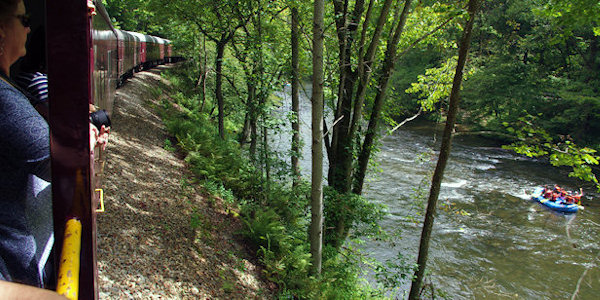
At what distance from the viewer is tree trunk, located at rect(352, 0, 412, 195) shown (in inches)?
327

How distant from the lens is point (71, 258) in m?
1.06

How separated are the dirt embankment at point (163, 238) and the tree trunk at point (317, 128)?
4.81 feet

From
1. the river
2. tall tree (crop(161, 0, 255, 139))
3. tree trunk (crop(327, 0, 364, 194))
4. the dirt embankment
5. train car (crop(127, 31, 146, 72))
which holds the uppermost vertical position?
tall tree (crop(161, 0, 255, 139))

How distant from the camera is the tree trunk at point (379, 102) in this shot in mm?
8295

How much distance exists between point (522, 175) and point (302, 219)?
1696 centimetres

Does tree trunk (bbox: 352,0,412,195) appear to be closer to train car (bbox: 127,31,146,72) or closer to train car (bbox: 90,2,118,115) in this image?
train car (bbox: 90,2,118,115)

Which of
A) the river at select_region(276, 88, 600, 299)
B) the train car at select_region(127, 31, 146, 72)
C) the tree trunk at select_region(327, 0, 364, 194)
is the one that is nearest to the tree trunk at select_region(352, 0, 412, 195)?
the tree trunk at select_region(327, 0, 364, 194)

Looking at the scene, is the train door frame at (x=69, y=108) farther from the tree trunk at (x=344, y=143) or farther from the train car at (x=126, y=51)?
the train car at (x=126, y=51)

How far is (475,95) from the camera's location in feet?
95.8

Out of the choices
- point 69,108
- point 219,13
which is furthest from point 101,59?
point 69,108

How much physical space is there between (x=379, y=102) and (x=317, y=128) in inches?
149

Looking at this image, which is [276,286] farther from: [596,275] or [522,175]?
[522,175]

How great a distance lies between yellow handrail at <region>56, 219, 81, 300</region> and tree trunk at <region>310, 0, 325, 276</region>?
4.89m

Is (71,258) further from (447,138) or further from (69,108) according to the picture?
(447,138)
